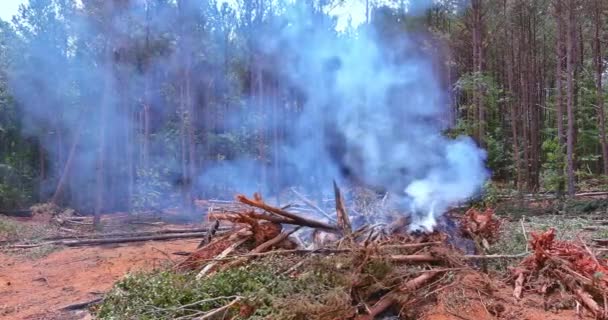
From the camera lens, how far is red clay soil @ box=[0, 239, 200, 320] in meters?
6.36

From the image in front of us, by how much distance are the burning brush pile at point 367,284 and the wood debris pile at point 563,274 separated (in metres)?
0.01

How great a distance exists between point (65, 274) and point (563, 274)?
762 centimetres

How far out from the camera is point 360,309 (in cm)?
506

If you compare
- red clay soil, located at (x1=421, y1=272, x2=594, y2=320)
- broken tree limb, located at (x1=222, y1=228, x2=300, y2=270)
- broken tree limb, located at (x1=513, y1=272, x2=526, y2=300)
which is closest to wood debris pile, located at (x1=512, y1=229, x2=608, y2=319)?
broken tree limb, located at (x1=513, y1=272, x2=526, y2=300)

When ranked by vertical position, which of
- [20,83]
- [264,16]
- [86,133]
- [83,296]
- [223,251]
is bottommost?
[83,296]

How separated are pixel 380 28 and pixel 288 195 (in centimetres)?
633

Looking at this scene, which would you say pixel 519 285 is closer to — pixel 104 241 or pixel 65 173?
pixel 104 241

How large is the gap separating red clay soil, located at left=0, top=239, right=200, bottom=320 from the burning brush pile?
4.62 feet

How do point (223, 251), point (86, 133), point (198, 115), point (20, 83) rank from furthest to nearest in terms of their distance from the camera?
point (198, 115)
point (86, 133)
point (20, 83)
point (223, 251)

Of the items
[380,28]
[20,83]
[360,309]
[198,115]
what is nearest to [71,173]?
[20,83]

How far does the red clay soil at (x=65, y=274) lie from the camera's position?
6.36m

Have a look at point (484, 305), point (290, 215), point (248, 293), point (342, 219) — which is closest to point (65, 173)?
point (290, 215)

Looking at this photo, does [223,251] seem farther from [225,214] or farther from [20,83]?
[20,83]

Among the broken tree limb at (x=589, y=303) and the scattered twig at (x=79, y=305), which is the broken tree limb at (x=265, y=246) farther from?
the broken tree limb at (x=589, y=303)
